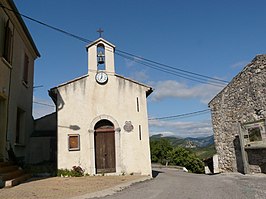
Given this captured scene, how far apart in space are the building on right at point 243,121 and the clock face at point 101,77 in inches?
282

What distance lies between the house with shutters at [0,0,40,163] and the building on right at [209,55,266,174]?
10.7 m

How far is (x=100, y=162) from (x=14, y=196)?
5.74 meters

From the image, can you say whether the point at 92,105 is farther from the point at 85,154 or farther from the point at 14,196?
the point at 14,196

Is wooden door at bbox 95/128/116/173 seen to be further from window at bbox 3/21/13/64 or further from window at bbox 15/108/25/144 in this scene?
window at bbox 3/21/13/64

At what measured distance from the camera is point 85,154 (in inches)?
469

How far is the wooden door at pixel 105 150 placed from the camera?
1205 cm

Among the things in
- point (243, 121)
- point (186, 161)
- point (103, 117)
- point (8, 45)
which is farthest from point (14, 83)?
point (186, 161)

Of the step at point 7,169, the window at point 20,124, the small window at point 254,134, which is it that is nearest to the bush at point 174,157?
the small window at point 254,134

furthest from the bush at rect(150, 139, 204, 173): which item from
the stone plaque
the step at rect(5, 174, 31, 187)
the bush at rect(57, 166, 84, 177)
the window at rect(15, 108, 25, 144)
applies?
the step at rect(5, 174, 31, 187)

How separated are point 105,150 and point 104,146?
0.19 m

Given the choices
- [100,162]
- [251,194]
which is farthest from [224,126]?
[251,194]

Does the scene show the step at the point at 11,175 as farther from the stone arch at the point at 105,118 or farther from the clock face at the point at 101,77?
the clock face at the point at 101,77

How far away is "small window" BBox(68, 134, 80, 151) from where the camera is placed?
11.9 m

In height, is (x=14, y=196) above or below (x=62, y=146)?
below
